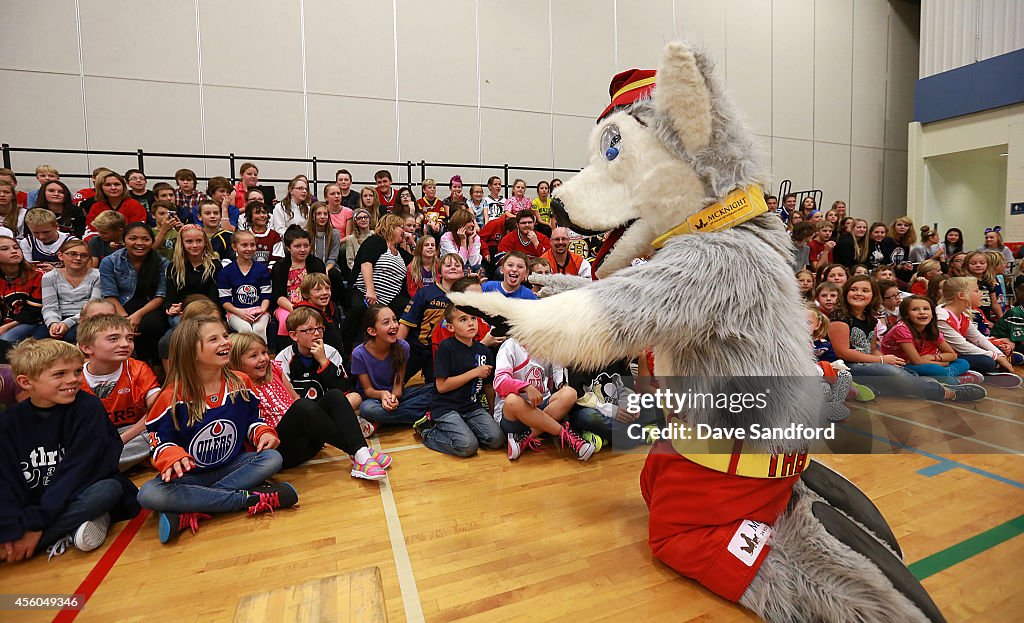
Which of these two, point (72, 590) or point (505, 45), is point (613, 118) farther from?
point (505, 45)

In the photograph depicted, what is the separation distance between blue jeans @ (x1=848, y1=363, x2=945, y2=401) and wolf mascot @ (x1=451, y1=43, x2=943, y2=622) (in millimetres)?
2831

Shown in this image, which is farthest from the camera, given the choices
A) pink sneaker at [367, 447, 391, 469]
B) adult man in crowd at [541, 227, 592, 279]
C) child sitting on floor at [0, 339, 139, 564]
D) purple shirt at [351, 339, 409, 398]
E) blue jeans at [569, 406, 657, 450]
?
adult man in crowd at [541, 227, 592, 279]

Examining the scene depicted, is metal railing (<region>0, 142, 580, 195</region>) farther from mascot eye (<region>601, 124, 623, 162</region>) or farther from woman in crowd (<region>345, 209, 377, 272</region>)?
mascot eye (<region>601, 124, 623, 162</region>)

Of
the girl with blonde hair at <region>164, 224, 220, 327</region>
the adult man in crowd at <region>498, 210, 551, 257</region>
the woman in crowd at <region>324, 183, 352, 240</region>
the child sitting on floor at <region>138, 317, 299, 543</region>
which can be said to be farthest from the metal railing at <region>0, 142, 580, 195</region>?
the child sitting on floor at <region>138, 317, 299, 543</region>

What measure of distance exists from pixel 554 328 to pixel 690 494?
0.72 meters

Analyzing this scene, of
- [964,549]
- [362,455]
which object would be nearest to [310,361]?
[362,455]

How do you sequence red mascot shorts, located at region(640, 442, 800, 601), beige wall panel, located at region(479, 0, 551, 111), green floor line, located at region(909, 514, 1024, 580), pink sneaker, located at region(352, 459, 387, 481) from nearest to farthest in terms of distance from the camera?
red mascot shorts, located at region(640, 442, 800, 601), green floor line, located at region(909, 514, 1024, 580), pink sneaker, located at region(352, 459, 387, 481), beige wall panel, located at region(479, 0, 551, 111)

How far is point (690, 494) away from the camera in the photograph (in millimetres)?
1580

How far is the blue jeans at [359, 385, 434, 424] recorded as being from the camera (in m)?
3.39

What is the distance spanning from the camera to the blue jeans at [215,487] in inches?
87.2

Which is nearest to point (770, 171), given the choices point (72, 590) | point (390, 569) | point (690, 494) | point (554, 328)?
point (554, 328)

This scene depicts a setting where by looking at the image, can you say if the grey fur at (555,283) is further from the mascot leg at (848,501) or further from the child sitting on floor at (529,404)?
the child sitting on floor at (529,404)

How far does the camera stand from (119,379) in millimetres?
2834

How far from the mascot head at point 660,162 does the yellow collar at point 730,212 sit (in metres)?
0.02
